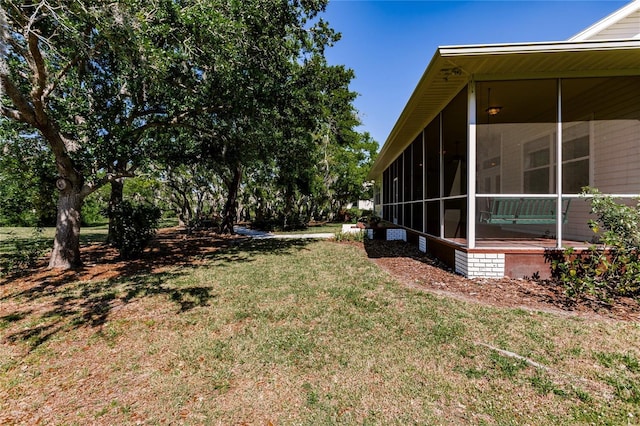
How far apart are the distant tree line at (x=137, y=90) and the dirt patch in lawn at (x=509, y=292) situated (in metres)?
5.50

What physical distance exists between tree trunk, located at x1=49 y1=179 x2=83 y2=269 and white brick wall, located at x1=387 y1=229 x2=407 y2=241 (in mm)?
9582

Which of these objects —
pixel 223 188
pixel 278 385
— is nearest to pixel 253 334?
pixel 278 385

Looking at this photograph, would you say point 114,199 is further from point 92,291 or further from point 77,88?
point 92,291

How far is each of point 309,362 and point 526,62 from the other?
5515 millimetres

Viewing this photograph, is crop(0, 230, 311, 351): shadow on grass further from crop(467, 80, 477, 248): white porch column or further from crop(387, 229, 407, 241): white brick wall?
crop(387, 229, 407, 241): white brick wall

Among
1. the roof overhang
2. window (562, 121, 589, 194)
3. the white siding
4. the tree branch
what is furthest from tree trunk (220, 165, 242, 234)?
the white siding

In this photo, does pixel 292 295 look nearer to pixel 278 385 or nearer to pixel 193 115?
pixel 278 385

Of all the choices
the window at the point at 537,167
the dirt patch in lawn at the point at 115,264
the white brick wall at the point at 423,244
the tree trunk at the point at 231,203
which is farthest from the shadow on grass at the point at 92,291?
the window at the point at 537,167

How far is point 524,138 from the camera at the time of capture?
8992mm

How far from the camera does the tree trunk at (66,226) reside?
21.5ft

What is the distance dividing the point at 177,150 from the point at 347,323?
8405 mm

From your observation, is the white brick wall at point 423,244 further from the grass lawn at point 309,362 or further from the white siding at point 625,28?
the white siding at point 625,28

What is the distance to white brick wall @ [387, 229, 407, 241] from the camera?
1103 centimetres

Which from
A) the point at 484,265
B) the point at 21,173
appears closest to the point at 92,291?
the point at 21,173
